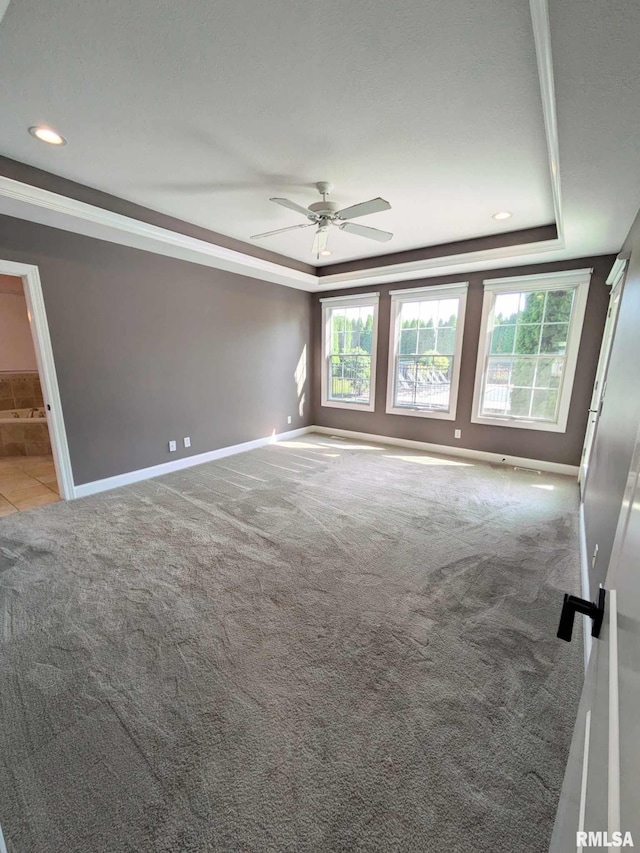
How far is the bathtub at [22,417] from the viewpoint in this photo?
4.82m

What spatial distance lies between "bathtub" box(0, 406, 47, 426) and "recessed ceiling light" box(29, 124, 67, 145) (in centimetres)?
368

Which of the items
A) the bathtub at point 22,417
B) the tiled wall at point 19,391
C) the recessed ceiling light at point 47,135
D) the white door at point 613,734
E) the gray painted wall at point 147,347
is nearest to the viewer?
the white door at point 613,734

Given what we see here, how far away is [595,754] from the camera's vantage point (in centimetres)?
54

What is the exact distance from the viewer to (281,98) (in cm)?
193

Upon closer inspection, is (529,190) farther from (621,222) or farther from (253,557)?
(253,557)

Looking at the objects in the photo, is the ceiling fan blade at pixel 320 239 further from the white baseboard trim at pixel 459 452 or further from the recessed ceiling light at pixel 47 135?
the white baseboard trim at pixel 459 452

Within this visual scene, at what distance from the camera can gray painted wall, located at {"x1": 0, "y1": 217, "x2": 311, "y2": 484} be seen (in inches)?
131

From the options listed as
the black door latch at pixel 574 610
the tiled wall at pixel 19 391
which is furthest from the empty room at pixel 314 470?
the tiled wall at pixel 19 391

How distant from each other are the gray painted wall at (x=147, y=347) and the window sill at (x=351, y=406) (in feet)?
3.83

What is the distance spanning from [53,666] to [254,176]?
3398 millimetres

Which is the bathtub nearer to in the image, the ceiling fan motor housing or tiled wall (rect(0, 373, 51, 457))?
tiled wall (rect(0, 373, 51, 457))

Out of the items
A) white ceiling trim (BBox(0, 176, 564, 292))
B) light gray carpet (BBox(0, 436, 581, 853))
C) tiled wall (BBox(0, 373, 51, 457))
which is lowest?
light gray carpet (BBox(0, 436, 581, 853))

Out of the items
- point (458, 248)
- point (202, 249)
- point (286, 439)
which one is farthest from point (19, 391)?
point (458, 248)

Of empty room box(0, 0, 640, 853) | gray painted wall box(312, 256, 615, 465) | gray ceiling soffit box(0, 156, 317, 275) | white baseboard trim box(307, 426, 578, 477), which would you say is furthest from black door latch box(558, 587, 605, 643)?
white baseboard trim box(307, 426, 578, 477)
